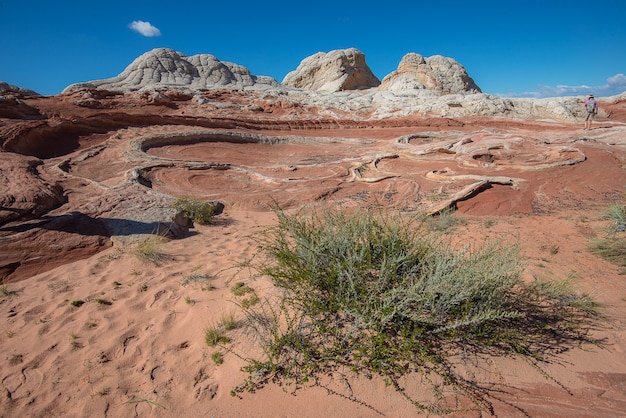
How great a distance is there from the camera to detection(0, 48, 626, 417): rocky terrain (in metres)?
2.22

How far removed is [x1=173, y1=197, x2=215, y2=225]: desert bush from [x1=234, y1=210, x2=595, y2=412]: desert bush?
10.7ft

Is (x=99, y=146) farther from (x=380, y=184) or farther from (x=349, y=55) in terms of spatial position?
(x=349, y=55)

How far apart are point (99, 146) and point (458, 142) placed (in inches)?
476

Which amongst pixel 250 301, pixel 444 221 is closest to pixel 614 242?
pixel 444 221

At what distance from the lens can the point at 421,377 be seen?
2195 millimetres

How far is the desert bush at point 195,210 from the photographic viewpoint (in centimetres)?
580

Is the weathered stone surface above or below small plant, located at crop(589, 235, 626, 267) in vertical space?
above

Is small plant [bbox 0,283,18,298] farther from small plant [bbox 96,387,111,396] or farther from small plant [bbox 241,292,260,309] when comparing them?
small plant [bbox 241,292,260,309]

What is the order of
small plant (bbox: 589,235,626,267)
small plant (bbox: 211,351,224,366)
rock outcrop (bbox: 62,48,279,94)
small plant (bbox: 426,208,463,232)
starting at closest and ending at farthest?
small plant (bbox: 211,351,224,366) → small plant (bbox: 589,235,626,267) → small plant (bbox: 426,208,463,232) → rock outcrop (bbox: 62,48,279,94)

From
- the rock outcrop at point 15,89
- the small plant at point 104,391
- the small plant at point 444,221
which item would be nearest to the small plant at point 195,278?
the small plant at point 104,391

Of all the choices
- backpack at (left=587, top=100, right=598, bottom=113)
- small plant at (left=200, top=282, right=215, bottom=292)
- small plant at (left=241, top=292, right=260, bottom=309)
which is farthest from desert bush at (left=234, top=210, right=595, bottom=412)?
backpack at (left=587, top=100, right=598, bottom=113)

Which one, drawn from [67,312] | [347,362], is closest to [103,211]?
[67,312]

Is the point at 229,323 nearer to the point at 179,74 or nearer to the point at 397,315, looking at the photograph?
the point at 397,315

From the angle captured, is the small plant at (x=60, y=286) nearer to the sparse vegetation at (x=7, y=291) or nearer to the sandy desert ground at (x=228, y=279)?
the sandy desert ground at (x=228, y=279)
